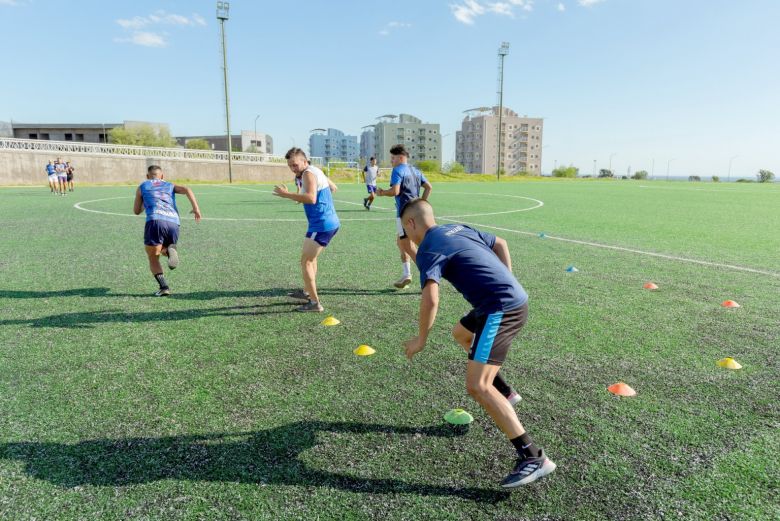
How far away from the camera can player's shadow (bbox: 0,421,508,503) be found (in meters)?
2.96

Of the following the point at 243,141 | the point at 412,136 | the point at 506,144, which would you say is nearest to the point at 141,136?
the point at 243,141

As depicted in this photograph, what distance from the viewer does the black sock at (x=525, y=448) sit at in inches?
118

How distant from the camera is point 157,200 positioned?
7.28 meters

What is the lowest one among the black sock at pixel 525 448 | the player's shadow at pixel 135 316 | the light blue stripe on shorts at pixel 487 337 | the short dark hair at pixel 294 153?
the player's shadow at pixel 135 316

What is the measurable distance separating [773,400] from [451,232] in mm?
3068

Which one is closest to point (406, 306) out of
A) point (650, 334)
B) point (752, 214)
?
point (650, 334)

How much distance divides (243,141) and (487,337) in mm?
147615

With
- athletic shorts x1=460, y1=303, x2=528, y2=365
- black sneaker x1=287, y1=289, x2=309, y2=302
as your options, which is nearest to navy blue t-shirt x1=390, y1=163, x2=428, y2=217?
black sneaker x1=287, y1=289, x2=309, y2=302

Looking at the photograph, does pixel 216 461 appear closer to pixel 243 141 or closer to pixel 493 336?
pixel 493 336

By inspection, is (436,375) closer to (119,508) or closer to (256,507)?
(256,507)

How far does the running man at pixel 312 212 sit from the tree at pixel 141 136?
95.0 meters

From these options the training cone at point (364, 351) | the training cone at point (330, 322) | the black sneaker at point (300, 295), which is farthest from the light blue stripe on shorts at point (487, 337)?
the black sneaker at point (300, 295)

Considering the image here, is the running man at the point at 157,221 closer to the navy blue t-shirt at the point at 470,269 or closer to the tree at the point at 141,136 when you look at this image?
the navy blue t-shirt at the point at 470,269

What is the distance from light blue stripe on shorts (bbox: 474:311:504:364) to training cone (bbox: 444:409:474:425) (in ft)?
2.72
